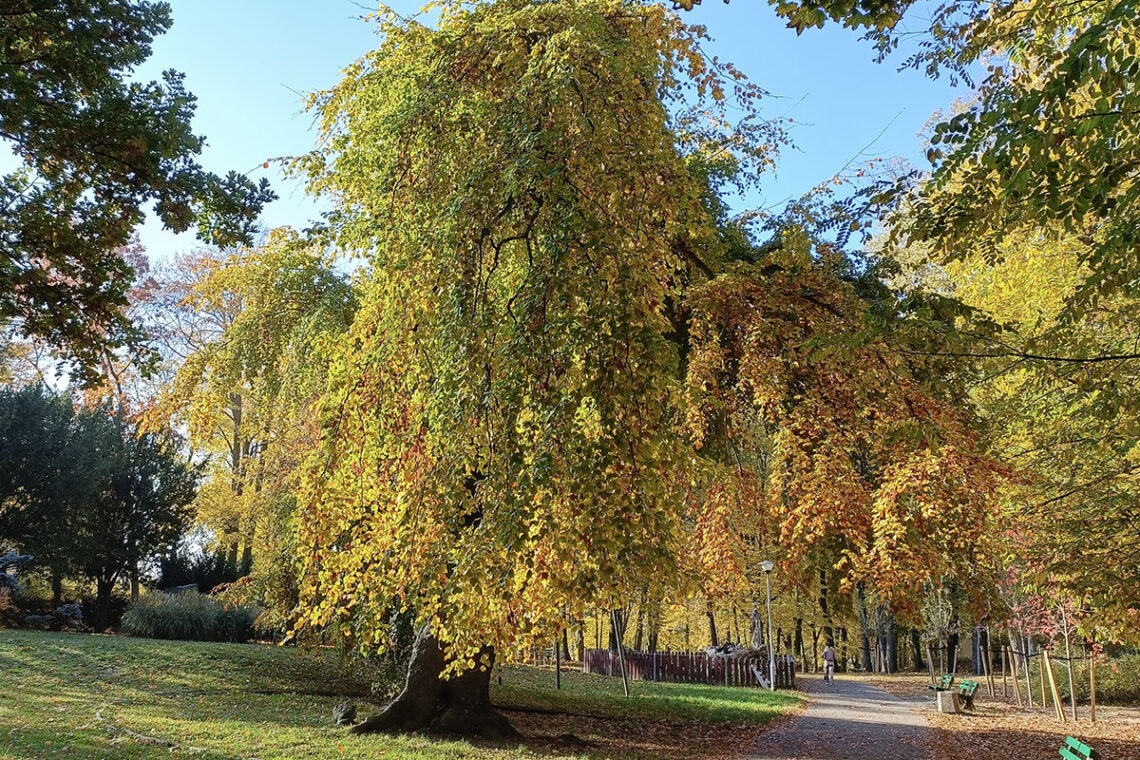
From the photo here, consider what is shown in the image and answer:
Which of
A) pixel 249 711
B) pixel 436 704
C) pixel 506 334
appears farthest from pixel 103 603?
pixel 506 334

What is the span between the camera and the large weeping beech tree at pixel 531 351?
3553 mm

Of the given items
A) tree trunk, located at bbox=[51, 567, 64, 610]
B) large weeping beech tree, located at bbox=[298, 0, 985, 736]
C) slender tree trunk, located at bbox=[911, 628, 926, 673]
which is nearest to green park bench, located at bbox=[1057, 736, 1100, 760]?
large weeping beech tree, located at bbox=[298, 0, 985, 736]

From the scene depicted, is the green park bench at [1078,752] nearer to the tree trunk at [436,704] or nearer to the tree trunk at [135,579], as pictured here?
the tree trunk at [436,704]

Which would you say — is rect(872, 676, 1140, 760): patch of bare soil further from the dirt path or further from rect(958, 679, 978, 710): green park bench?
the dirt path

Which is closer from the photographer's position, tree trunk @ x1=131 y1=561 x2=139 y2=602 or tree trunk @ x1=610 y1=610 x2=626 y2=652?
tree trunk @ x1=610 y1=610 x2=626 y2=652

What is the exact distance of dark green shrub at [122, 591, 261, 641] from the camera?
15422mm

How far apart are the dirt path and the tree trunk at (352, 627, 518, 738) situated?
10.3 feet

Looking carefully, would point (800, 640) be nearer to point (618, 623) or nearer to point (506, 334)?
point (618, 623)

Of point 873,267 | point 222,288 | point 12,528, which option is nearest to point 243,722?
point 222,288

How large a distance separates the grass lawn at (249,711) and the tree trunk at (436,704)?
0.41 metres

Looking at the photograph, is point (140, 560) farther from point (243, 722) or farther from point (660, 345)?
point (660, 345)

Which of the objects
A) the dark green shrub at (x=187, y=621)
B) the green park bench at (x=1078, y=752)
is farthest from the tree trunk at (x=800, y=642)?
the green park bench at (x=1078, y=752)

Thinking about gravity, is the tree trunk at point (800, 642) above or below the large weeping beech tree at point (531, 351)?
below

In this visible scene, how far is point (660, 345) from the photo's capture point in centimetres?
362
